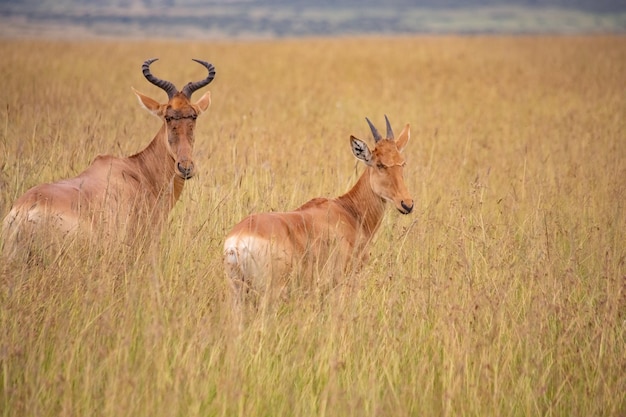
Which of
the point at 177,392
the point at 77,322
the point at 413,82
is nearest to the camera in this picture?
the point at 177,392

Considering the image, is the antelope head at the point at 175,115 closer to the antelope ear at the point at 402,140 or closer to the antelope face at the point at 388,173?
the antelope face at the point at 388,173

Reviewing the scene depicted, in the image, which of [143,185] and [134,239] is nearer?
[134,239]

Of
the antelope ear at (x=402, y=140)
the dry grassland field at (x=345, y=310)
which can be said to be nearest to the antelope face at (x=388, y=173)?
the antelope ear at (x=402, y=140)

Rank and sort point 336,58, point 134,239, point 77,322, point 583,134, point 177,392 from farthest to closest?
point 336,58 → point 583,134 → point 134,239 → point 77,322 → point 177,392

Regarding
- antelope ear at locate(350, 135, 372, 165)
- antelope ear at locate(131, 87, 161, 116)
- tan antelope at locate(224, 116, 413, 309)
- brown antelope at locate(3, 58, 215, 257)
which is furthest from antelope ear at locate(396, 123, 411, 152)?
antelope ear at locate(131, 87, 161, 116)

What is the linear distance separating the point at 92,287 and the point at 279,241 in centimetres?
125

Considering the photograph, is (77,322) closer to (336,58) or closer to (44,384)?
(44,384)

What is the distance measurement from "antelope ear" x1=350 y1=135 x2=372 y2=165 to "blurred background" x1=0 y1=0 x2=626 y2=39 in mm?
86254

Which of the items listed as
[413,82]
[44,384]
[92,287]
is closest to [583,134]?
[413,82]

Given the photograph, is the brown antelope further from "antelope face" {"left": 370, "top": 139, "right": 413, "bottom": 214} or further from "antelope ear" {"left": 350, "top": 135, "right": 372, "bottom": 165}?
"antelope face" {"left": 370, "top": 139, "right": 413, "bottom": 214}

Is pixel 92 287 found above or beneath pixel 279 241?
beneath

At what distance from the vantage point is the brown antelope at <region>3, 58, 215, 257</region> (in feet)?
19.0

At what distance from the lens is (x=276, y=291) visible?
5422 millimetres

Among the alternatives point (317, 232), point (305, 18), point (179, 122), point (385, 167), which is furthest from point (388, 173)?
point (305, 18)
